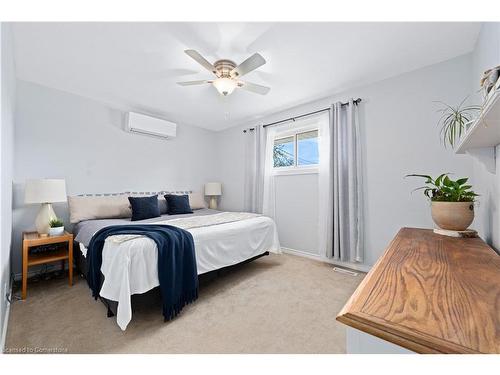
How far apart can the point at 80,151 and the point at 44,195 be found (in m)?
0.93

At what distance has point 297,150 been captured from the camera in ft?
11.6

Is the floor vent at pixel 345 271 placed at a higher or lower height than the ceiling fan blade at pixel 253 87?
lower

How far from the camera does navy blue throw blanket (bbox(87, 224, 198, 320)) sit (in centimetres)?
170

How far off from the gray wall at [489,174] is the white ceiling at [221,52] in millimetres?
208

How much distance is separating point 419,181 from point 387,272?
2136 millimetres

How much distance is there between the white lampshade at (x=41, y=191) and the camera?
2236mm

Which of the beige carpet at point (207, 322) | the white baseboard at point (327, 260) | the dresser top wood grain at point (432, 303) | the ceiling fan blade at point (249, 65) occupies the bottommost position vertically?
the beige carpet at point (207, 322)

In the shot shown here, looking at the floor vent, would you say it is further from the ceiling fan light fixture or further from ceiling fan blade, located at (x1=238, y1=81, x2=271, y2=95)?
the ceiling fan light fixture

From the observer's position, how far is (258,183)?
3.82 meters

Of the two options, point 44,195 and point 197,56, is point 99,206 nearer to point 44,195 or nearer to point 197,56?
point 44,195

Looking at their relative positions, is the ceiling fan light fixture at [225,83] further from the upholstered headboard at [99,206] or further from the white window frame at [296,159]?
the upholstered headboard at [99,206]

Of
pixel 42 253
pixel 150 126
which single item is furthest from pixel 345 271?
pixel 150 126

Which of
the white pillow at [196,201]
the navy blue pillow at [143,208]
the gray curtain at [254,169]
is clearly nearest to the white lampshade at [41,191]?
the navy blue pillow at [143,208]
